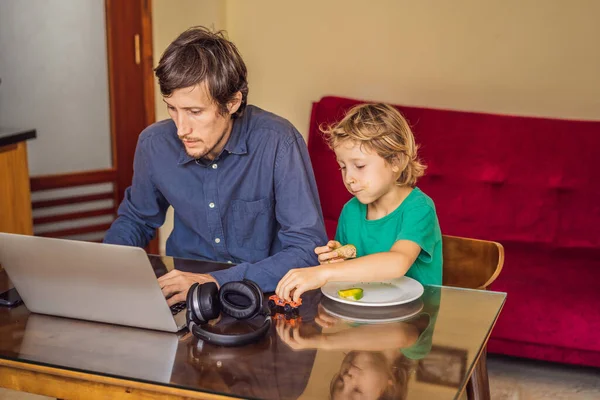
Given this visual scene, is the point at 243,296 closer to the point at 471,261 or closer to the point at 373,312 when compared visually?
the point at 373,312

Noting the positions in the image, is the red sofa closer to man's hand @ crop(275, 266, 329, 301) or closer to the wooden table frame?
man's hand @ crop(275, 266, 329, 301)

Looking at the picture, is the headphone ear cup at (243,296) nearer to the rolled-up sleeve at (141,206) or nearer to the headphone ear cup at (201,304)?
the headphone ear cup at (201,304)

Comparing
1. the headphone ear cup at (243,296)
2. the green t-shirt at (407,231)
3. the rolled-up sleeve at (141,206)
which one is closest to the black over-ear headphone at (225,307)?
the headphone ear cup at (243,296)

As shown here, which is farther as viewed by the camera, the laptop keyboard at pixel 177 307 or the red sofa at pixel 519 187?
the red sofa at pixel 519 187

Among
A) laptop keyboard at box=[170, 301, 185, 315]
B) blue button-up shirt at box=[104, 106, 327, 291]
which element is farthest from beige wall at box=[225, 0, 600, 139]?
laptop keyboard at box=[170, 301, 185, 315]

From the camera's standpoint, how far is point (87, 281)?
5.06 ft

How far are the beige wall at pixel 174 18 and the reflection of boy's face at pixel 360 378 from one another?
2.75 metres

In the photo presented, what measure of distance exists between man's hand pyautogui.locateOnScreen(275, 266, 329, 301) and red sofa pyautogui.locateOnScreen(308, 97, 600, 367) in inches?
57.1

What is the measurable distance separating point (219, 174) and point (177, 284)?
43 centimetres

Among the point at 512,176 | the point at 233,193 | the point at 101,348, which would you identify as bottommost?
the point at 512,176

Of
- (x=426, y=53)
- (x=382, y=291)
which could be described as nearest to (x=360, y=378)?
(x=382, y=291)

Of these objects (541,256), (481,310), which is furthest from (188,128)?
(541,256)

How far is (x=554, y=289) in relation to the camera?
2.88m

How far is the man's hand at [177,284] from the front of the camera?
1.68 metres
